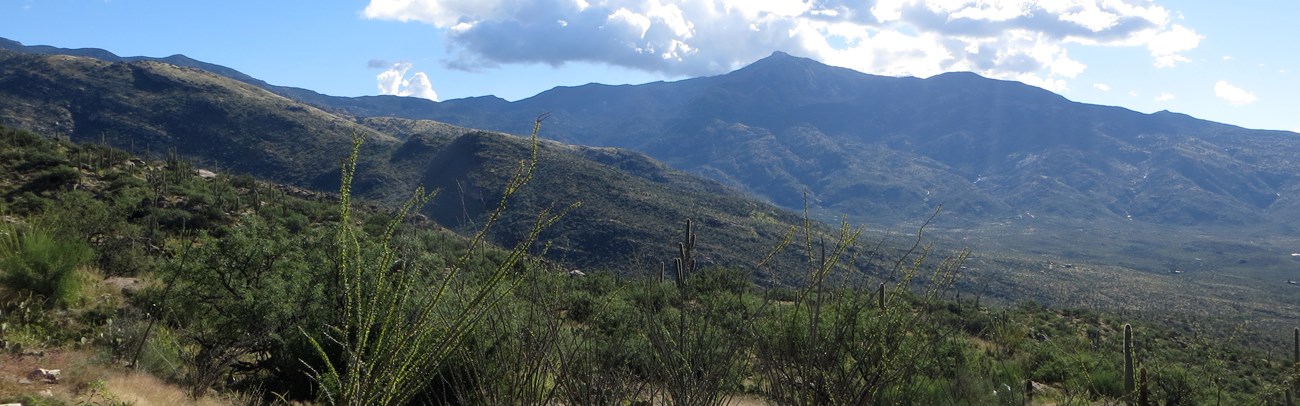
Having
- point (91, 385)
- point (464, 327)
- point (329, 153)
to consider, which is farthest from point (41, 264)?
point (329, 153)

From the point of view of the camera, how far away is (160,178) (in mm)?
31312

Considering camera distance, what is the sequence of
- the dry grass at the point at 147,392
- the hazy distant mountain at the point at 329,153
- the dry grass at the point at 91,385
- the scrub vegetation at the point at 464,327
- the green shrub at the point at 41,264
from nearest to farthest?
the scrub vegetation at the point at 464,327
the dry grass at the point at 91,385
the dry grass at the point at 147,392
the green shrub at the point at 41,264
the hazy distant mountain at the point at 329,153

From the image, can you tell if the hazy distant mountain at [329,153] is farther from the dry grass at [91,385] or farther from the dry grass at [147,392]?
the dry grass at [147,392]

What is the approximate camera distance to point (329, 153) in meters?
85.6

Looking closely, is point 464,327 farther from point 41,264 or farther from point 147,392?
point 41,264

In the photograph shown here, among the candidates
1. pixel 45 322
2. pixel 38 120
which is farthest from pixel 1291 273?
pixel 38 120

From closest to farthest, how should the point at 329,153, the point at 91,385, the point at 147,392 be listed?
the point at 91,385, the point at 147,392, the point at 329,153

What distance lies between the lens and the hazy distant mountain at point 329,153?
6750cm

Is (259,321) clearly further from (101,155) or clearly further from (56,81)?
(56,81)

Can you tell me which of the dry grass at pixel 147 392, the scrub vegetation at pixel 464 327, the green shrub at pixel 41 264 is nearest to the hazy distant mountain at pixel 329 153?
the scrub vegetation at pixel 464 327

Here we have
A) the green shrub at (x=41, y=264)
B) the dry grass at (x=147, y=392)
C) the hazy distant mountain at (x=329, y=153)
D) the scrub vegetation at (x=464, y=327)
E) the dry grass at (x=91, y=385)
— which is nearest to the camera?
the scrub vegetation at (x=464, y=327)

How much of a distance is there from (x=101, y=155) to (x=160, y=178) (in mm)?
4068

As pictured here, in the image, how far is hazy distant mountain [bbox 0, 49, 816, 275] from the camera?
6750cm

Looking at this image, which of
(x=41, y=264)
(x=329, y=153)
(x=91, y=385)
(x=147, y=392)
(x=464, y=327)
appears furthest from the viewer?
(x=329, y=153)
